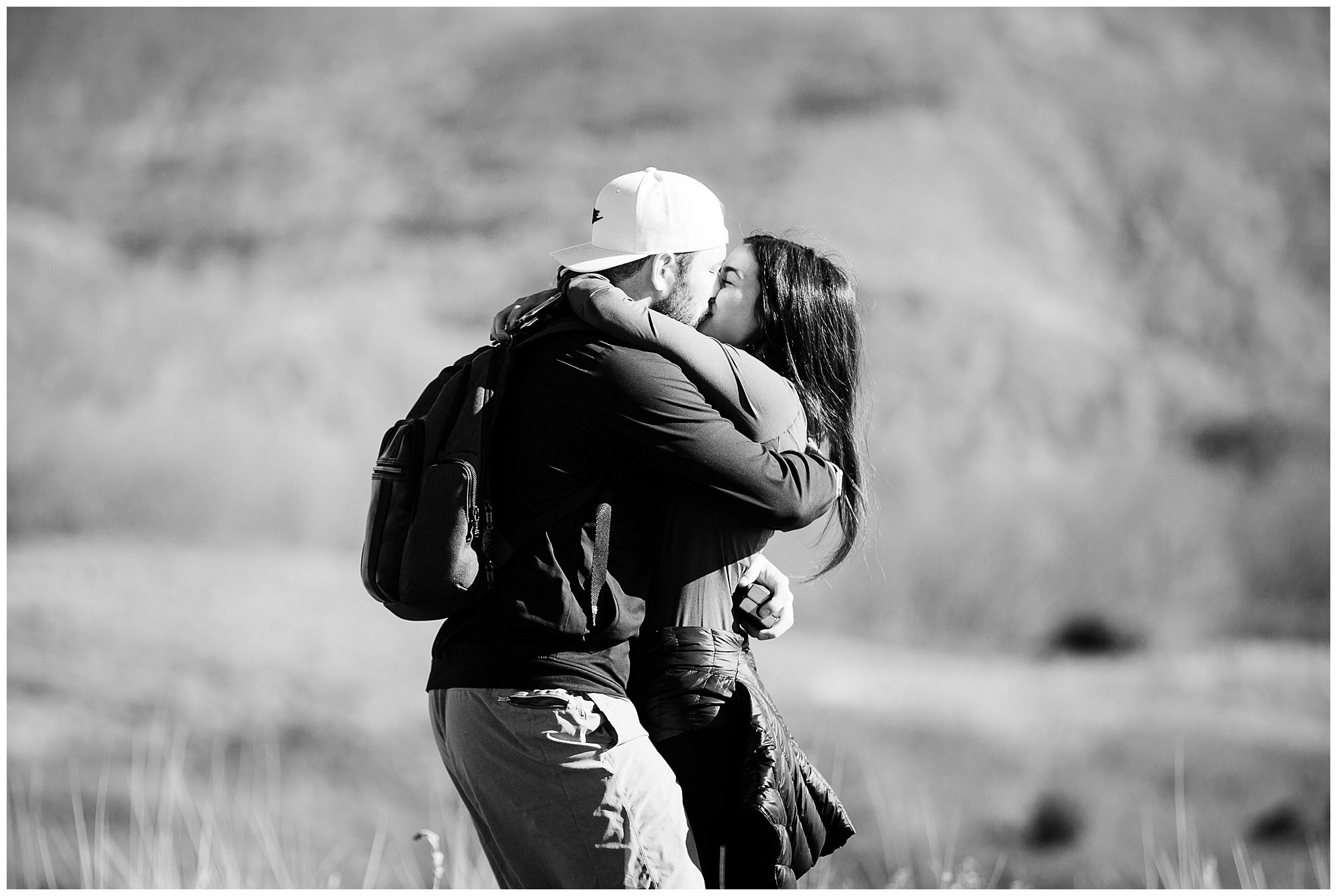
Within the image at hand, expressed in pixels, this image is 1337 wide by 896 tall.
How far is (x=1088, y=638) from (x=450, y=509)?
13417mm

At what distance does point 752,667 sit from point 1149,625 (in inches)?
512

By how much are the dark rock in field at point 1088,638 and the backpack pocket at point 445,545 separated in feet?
43.1

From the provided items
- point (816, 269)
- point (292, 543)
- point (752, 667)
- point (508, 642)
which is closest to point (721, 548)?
point (752, 667)

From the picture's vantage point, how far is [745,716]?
145 cm

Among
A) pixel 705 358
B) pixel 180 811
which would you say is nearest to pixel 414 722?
pixel 180 811

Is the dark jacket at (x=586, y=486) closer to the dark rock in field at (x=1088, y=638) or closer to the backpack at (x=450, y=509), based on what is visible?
the backpack at (x=450, y=509)

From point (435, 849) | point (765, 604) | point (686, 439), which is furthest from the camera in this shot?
point (435, 849)

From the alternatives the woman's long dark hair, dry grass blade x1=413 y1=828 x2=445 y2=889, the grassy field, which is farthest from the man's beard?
the grassy field

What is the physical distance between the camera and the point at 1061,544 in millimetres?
13562

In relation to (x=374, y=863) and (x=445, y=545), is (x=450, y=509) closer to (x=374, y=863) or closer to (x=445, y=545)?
(x=445, y=545)

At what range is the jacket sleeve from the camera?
4.41 ft

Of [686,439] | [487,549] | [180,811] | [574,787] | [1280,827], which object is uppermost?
[686,439]

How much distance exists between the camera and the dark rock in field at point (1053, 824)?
11.9 m

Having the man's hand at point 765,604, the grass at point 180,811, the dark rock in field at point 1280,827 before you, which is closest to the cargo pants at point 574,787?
the man's hand at point 765,604
